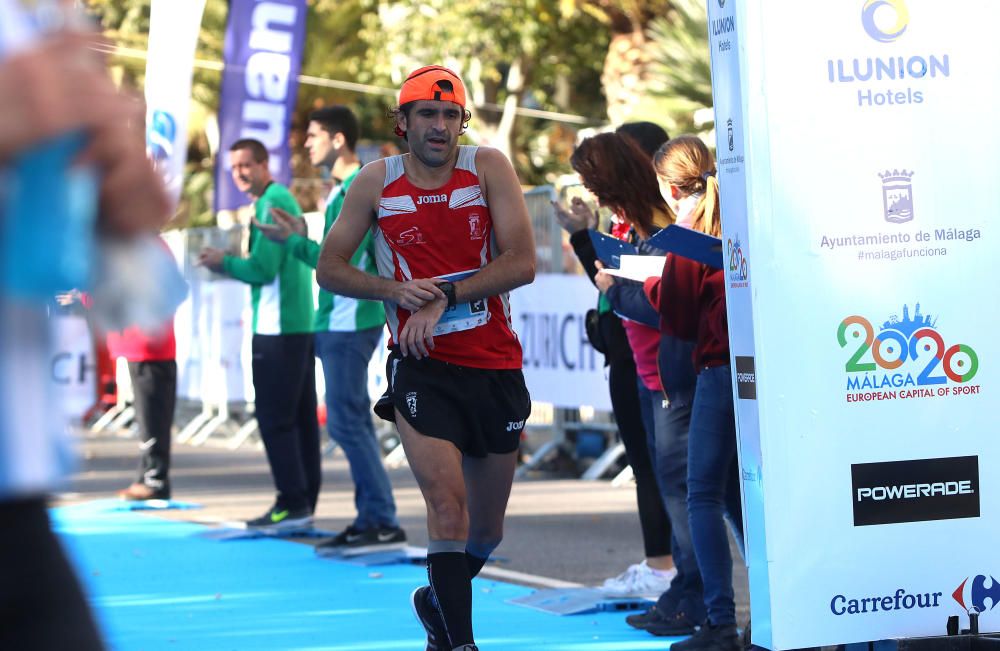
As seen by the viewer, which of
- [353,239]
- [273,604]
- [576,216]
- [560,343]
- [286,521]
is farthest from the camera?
[560,343]

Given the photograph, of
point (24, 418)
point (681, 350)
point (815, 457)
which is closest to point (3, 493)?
point (24, 418)

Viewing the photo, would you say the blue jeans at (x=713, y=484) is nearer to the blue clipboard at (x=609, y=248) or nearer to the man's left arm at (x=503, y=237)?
the man's left arm at (x=503, y=237)

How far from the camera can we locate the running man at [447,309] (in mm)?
5703

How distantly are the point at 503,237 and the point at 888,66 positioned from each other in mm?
1610

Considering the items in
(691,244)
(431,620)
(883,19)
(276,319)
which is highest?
(883,19)

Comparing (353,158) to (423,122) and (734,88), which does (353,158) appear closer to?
(423,122)

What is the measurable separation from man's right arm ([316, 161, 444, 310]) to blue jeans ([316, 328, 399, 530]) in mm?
2995

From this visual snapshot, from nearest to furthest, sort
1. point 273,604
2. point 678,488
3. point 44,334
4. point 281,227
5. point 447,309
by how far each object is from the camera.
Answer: point 44,334 < point 447,309 < point 678,488 < point 273,604 < point 281,227

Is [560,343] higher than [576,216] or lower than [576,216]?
lower

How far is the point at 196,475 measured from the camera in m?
14.9

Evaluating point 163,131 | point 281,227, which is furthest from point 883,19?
point 163,131

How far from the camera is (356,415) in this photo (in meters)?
9.27

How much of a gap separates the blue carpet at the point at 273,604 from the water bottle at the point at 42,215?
3885 mm

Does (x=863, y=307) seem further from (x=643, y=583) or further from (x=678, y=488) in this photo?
(x=643, y=583)
